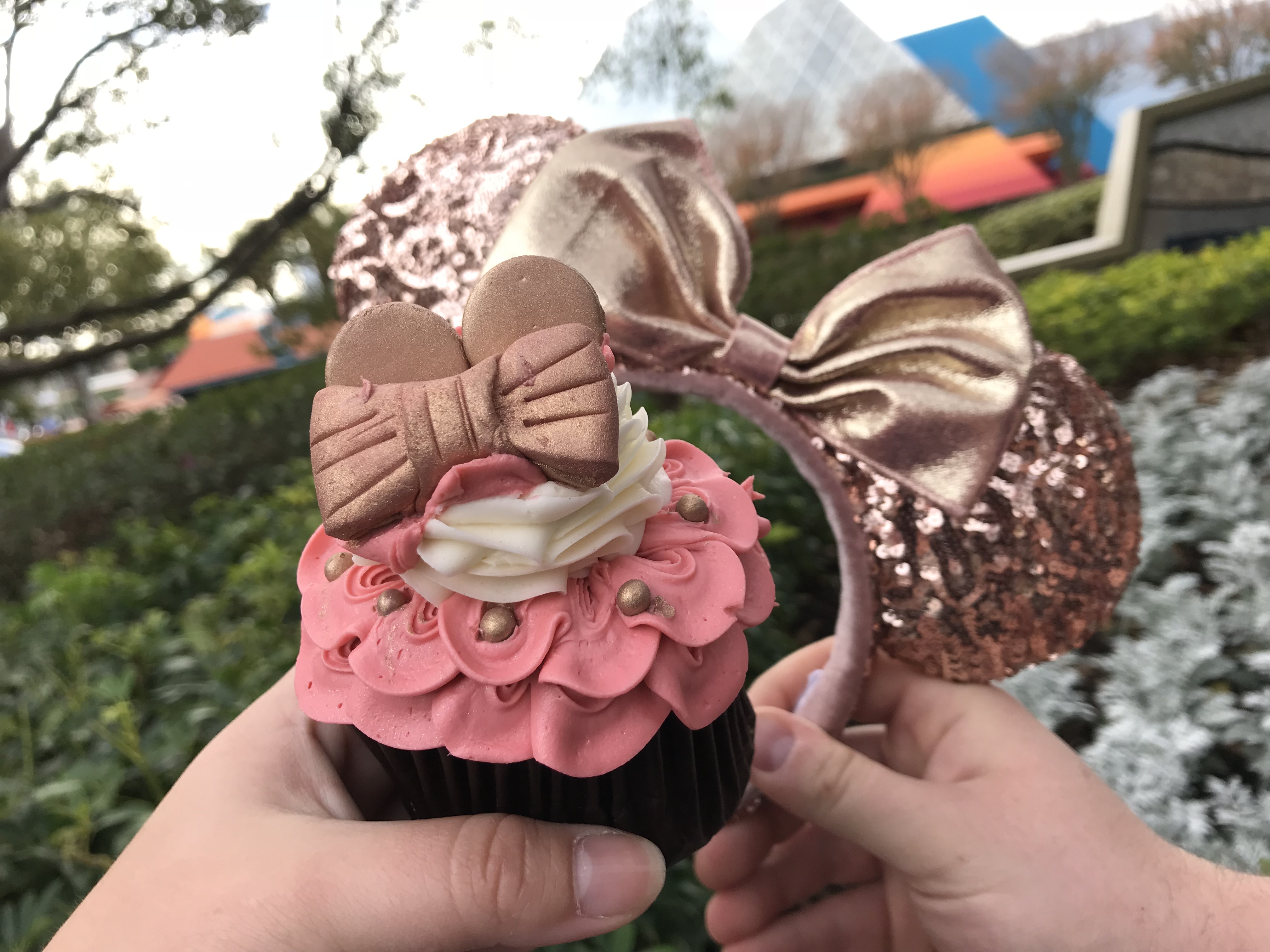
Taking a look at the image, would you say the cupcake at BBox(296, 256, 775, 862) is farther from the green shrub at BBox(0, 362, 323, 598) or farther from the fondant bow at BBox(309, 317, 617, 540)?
the green shrub at BBox(0, 362, 323, 598)

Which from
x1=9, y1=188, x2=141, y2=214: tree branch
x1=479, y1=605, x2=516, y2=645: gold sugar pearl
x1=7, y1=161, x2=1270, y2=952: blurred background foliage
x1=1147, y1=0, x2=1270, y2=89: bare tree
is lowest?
x1=7, y1=161, x2=1270, y2=952: blurred background foliage

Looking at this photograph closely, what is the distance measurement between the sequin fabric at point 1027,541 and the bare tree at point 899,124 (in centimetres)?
700

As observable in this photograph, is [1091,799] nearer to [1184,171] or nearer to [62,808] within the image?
[62,808]

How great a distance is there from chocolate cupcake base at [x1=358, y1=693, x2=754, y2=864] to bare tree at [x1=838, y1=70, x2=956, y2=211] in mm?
7442

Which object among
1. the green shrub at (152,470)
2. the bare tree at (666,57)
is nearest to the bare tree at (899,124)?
the bare tree at (666,57)

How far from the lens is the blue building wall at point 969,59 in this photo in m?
7.68

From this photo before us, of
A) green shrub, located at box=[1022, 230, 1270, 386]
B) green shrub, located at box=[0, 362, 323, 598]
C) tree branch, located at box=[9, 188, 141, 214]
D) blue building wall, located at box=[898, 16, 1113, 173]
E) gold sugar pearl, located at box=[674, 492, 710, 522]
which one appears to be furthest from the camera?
blue building wall, located at box=[898, 16, 1113, 173]

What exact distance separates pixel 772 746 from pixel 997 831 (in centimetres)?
30

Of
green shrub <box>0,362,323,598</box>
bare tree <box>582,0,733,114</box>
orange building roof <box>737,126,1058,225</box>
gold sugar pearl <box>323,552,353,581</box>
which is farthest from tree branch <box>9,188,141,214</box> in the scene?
orange building roof <box>737,126,1058,225</box>

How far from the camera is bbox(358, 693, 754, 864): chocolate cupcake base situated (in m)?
0.83

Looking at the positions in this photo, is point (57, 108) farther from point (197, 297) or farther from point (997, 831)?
point (997, 831)

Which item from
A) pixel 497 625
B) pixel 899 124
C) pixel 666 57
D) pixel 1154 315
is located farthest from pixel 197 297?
pixel 899 124

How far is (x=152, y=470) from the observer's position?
15.9 feet

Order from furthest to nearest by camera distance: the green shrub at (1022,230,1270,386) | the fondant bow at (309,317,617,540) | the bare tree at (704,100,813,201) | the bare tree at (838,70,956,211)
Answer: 1. the bare tree at (838,70,956,211)
2. the bare tree at (704,100,813,201)
3. the green shrub at (1022,230,1270,386)
4. the fondant bow at (309,317,617,540)
